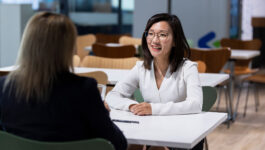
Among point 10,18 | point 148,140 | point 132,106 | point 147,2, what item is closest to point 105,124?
point 148,140

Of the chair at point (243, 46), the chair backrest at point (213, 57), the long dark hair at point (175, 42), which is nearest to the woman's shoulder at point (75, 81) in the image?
the long dark hair at point (175, 42)

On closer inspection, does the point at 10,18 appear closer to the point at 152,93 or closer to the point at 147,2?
the point at 147,2

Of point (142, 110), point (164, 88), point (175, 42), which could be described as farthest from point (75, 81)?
point (175, 42)

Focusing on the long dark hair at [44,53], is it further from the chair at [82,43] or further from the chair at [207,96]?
the chair at [82,43]

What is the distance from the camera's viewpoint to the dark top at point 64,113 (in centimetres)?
190

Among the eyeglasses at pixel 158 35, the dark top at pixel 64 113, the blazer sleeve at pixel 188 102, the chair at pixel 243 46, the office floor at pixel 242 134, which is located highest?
the eyeglasses at pixel 158 35

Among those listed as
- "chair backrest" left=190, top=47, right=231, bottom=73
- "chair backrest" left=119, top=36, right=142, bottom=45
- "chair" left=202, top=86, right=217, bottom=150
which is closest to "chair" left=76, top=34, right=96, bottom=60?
"chair backrest" left=119, top=36, right=142, bottom=45

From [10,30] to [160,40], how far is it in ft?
17.8

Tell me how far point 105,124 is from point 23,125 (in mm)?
314

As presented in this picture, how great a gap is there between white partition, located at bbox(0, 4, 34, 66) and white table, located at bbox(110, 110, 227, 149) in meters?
5.55

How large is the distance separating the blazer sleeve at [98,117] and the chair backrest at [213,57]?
4.30m

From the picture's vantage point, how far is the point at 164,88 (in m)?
3.05

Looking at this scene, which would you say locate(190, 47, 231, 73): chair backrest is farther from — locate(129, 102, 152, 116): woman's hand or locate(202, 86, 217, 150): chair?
locate(129, 102, 152, 116): woman's hand

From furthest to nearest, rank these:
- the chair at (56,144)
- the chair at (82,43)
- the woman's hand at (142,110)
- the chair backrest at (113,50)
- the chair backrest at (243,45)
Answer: the chair at (82,43) < the chair backrest at (243,45) < the chair backrest at (113,50) < the woman's hand at (142,110) < the chair at (56,144)
